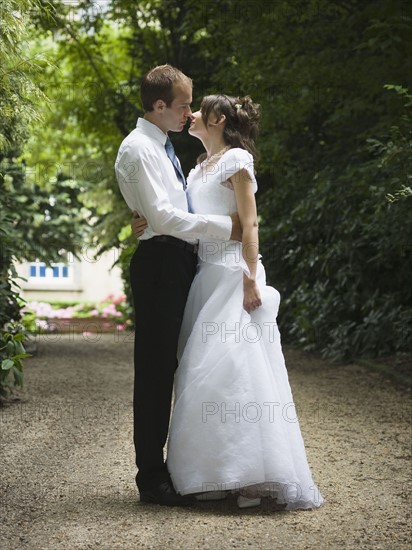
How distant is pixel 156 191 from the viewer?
4.40 metres

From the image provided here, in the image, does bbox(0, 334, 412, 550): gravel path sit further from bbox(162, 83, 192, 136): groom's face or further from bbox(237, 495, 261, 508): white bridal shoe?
bbox(162, 83, 192, 136): groom's face

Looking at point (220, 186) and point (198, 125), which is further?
point (198, 125)

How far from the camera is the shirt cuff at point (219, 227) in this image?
4.48 m

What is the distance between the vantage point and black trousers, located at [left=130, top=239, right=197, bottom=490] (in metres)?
4.50

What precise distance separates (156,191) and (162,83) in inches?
21.5

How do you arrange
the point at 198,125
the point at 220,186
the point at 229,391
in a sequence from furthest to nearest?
the point at 198,125
the point at 220,186
the point at 229,391

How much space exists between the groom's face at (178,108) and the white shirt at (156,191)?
0.07m

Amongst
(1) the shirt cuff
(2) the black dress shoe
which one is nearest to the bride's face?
(1) the shirt cuff

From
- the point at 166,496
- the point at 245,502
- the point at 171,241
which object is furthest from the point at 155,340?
the point at 245,502

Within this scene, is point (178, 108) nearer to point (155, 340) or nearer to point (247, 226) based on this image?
point (247, 226)

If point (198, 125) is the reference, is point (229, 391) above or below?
below

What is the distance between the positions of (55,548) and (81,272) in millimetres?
20815

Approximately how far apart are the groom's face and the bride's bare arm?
0.40 meters

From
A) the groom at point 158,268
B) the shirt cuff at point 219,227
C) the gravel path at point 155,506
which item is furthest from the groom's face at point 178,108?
the gravel path at point 155,506
